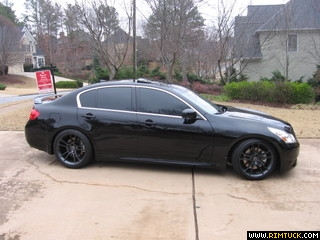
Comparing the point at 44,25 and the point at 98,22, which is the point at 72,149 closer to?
the point at 98,22

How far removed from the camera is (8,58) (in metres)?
47.5

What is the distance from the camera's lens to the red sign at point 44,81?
9.26 metres

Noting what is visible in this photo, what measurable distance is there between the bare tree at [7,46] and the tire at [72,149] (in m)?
45.1

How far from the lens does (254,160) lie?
199 inches

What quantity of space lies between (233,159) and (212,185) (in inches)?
20.6

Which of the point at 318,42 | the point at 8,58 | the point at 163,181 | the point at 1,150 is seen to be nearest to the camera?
the point at 163,181

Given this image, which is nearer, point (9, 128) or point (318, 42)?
point (9, 128)

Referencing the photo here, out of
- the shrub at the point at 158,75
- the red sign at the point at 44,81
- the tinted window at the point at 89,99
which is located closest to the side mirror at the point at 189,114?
the tinted window at the point at 89,99

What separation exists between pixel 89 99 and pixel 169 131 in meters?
→ 1.39

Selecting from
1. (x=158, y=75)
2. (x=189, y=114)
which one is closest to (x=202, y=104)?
(x=189, y=114)

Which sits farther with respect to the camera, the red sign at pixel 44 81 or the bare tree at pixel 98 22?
the bare tree at pixel 98 22

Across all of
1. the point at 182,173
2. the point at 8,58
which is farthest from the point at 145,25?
the point at 8,58

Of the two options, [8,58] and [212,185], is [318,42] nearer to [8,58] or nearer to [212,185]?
[212,185]

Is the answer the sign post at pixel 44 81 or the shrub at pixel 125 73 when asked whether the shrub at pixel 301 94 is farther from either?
the shrub at pixel 125 73
